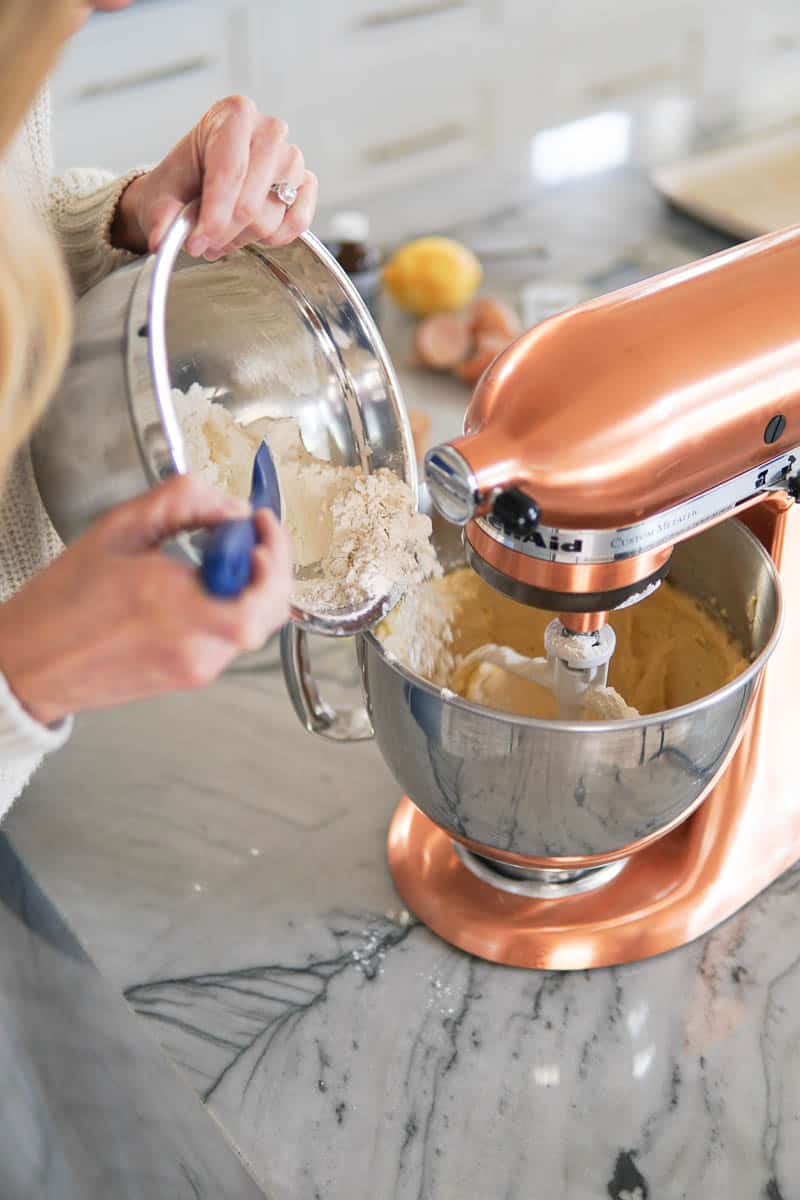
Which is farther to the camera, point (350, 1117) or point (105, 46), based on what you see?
point (105, 46)

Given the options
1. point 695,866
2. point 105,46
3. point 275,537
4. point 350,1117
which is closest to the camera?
point 275,537

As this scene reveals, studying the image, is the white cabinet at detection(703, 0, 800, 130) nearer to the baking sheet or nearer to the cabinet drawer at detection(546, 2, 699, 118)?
the cabinet drawer at detection(546, 2, 699, 118)

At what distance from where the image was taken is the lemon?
Answer: 49.1 inches

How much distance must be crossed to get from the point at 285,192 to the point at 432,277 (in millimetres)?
597

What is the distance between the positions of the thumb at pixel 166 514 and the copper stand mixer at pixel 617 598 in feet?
0.40

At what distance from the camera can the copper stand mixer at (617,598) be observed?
53cm

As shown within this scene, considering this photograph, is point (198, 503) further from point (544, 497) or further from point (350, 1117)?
point (350, 1117)

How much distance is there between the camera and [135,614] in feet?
1.47

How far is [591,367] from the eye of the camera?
53 centimetres

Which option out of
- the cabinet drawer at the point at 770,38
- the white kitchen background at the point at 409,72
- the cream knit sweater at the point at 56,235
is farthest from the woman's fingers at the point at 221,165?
the cabinet drawer at the point at 770,38

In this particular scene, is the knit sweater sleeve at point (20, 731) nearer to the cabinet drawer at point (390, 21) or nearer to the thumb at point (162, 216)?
the thumb at point (162, 216)

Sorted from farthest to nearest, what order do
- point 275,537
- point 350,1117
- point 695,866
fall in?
point 695,866 → point 350,1117 → point 275,537

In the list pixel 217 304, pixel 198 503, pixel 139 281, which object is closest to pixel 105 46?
pixel 217 304

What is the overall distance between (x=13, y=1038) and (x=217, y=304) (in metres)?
0.46
